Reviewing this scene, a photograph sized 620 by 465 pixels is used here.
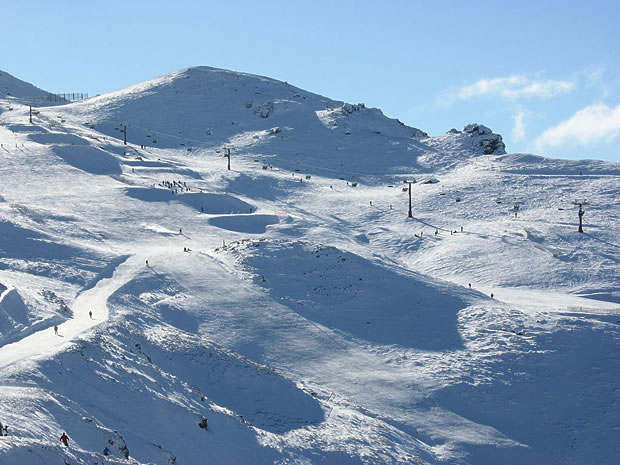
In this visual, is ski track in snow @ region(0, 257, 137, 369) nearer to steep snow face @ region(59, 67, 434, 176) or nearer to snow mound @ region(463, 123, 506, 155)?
steep snow face @ region(59, 67, 434, 176)

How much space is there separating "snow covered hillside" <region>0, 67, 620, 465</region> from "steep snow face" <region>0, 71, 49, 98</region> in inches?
2212

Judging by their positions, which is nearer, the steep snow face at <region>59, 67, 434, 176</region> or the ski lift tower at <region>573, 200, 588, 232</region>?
the ski lift tower at <region>573, 200, 588, 232</region>

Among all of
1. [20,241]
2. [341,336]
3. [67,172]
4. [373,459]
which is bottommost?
[373,459]

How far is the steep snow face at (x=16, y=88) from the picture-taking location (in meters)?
147

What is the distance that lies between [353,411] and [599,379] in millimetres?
15220

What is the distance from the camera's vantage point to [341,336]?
46.8m

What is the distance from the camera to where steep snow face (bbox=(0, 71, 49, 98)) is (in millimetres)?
146525

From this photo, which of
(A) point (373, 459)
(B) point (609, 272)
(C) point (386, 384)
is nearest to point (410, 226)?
(B) point (609, 272)

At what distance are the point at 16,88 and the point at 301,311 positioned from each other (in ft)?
405

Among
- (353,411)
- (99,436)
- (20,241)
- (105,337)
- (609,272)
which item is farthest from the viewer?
(609,272)

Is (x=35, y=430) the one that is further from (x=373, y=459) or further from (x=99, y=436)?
(x=373, y=459)

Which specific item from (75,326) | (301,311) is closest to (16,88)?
(301,311)

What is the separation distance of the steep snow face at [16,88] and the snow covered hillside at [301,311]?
184 ft

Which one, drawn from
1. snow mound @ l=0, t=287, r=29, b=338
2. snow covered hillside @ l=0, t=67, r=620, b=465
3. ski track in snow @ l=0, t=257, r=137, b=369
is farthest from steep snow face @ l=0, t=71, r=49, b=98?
snow mound @ l=0, t=287, r=29, b=338
